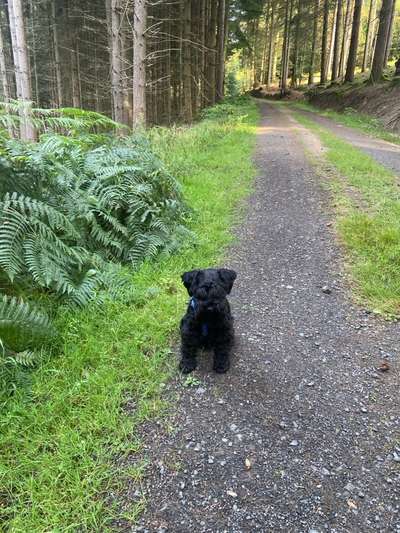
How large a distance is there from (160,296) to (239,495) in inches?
92.1

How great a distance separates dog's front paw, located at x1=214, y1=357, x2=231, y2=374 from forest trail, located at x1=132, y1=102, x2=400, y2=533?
5 centimetres

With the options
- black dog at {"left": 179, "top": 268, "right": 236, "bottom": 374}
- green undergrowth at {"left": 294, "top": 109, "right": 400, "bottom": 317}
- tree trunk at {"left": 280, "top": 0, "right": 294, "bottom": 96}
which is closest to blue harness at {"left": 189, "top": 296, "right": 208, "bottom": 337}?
black dog at {"left": 179, "top": 268, "right": 236, "bottom": 374}

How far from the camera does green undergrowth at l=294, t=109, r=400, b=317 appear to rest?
4367 mm

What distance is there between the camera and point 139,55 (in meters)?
10.1

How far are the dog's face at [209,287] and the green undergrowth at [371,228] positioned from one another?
2022 millimetres

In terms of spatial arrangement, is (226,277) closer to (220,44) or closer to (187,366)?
(187,366)

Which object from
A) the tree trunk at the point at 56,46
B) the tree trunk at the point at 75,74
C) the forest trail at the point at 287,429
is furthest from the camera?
the tree trunk at the point at 75,74

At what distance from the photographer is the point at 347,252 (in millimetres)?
5301

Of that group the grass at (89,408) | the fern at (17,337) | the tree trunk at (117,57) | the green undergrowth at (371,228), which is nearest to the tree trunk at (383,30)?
the green undergrowth at (371,228)

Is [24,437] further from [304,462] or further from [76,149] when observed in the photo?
[76,149]

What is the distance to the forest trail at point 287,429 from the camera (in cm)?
220

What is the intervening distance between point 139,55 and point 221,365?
967 centimetres

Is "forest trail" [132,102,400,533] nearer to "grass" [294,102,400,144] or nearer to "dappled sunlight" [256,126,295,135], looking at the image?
"dappled sunlight" [256,126,295,135]

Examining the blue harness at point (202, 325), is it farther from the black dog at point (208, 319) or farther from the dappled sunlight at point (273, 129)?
the dappled sunlight at point (273, 129)
